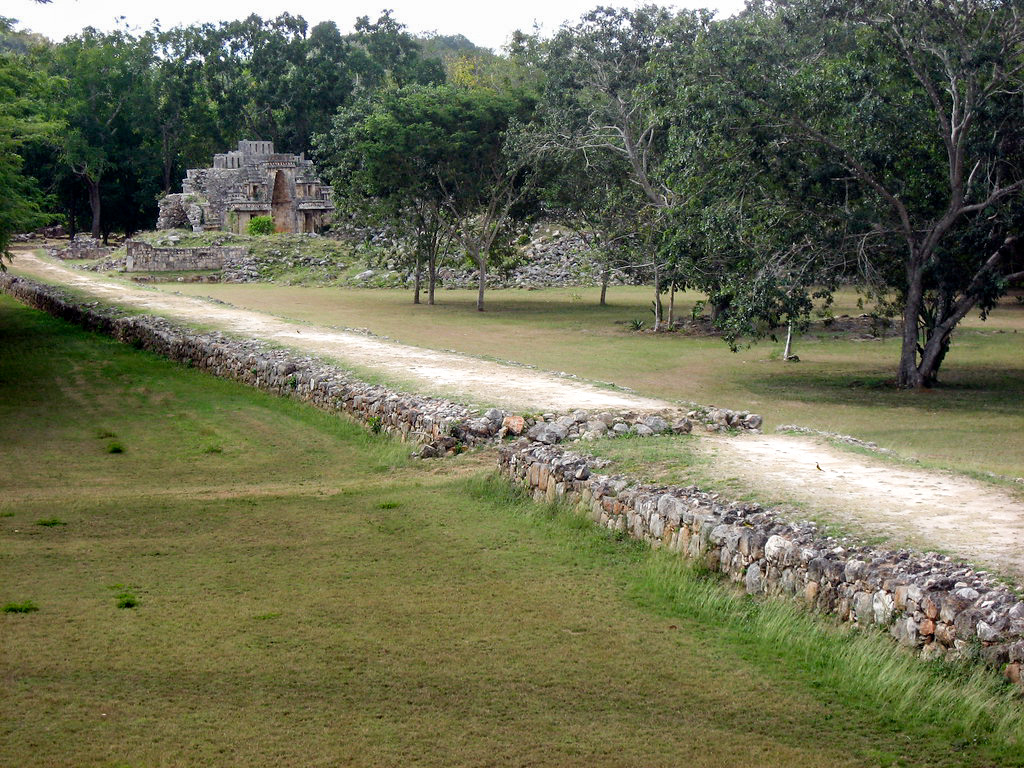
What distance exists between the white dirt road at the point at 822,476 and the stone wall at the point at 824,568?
325mm

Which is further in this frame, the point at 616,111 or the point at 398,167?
the point at 398,167

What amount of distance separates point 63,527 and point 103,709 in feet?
12.7

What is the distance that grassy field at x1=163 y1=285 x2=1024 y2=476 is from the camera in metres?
14.5

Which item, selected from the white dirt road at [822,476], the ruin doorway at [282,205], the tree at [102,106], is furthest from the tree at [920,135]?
the tree at [102,106]

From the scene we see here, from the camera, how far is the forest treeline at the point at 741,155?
1769 centimetres

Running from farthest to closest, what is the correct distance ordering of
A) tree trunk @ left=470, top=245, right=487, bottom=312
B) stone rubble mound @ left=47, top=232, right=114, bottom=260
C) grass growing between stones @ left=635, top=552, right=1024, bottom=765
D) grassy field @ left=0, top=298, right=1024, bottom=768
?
1. stone rubble mound @ left=47, top=232, right=114, bottom=260
2. tree trunk @ left=470, top=245, right=487, bottom=312
3. grass growing between stones @ left=635, top=552, right=1024, bottom=765
4. grassy field @ left=0, top=298, right=1024, bottom=768

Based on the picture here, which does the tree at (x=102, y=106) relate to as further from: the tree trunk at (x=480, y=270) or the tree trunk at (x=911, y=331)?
the tree trunk at (x=911, y=331)

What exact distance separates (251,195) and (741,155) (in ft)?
140

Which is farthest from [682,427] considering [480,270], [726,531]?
[480,270]

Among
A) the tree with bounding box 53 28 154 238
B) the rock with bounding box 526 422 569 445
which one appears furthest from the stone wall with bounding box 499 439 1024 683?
the tree with bounding box 53 28 154 238

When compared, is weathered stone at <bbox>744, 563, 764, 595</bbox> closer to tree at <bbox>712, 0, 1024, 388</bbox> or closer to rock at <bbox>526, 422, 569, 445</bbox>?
rock at <bbox>526, 422, 569, 445</bbox>

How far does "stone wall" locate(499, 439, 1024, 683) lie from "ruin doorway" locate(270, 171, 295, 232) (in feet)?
167

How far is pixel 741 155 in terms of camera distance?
18.6 meters

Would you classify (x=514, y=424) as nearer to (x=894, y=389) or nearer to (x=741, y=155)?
(x=741, y=155)
